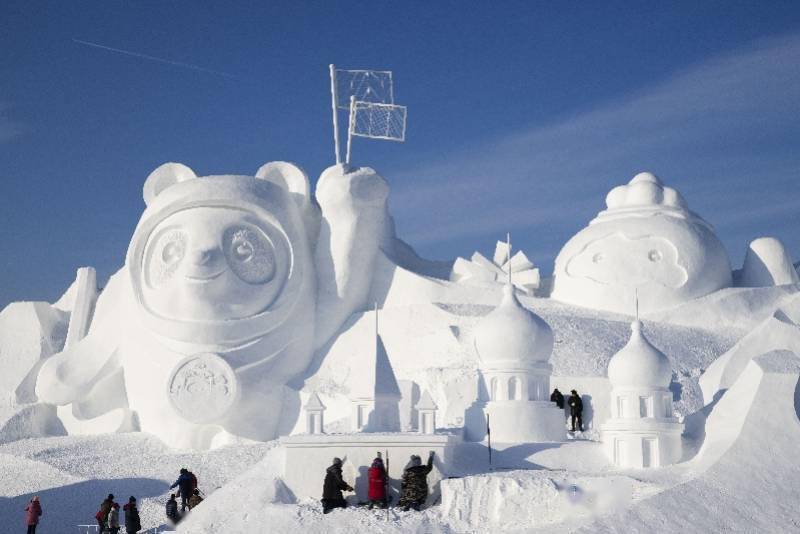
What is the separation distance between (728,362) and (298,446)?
7.92m

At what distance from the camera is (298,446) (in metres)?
17.6

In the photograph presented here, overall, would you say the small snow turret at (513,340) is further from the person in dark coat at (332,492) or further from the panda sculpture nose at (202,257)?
the panda sculpture nose at (202,257)

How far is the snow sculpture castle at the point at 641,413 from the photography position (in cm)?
1795

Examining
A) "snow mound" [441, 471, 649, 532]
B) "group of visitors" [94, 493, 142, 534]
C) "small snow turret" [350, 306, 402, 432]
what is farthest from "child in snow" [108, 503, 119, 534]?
"snow mound" [441, 471, 649, 532]

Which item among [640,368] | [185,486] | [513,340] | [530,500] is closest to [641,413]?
[640,368]

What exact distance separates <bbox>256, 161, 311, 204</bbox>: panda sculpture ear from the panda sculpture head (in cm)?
70

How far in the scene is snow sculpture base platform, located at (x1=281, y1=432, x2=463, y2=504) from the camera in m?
17.3

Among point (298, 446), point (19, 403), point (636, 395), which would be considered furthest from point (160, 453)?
point (636, 395)

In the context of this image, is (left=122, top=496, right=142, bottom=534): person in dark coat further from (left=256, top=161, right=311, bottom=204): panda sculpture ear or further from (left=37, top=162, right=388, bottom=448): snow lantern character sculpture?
(left=256, top=161, right=311, bottom=204): panda sculpture ear

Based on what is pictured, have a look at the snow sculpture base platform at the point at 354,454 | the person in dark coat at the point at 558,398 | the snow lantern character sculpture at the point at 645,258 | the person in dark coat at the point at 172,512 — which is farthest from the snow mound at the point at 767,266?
the person in dark coat at the point at 172,512

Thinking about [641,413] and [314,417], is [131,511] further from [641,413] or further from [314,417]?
[641,413]

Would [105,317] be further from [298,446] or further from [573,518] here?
[573,518]

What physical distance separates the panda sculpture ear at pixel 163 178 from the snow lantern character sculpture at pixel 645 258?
29.4 ft

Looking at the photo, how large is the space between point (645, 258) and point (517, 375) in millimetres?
8522
